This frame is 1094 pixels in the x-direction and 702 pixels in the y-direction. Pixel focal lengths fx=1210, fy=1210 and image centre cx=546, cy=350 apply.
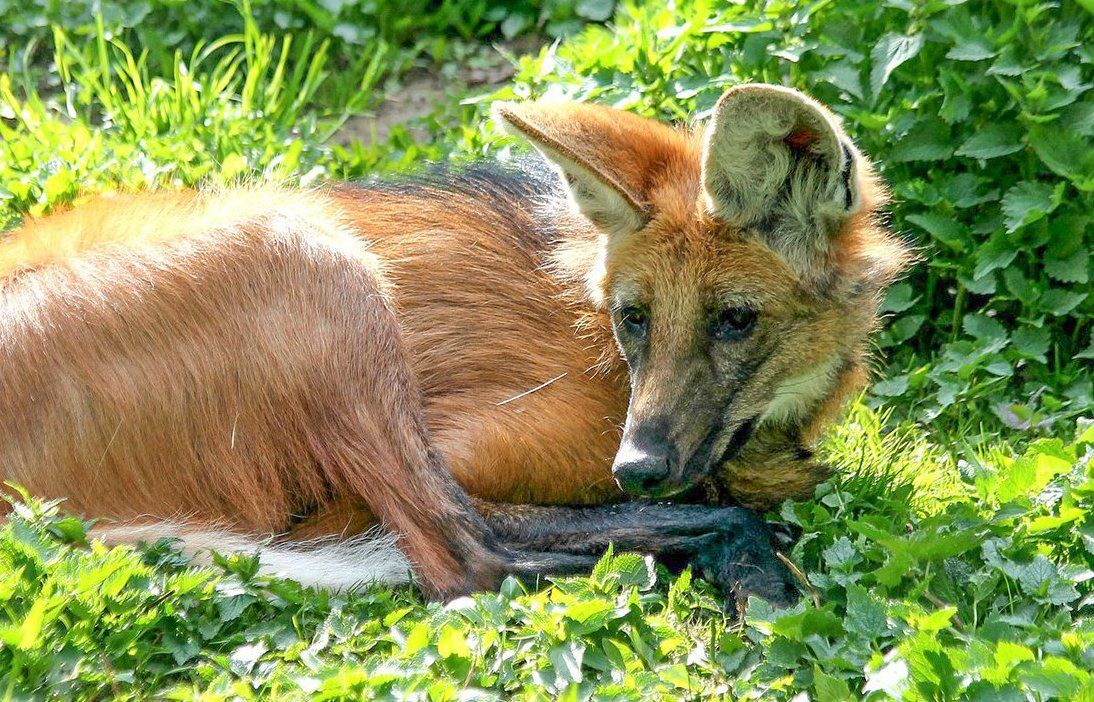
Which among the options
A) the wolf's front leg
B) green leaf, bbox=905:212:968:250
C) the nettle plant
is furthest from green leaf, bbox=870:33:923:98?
the wolf's front leg

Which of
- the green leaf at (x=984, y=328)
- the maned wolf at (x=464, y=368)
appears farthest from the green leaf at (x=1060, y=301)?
the maned wolf at (x=464, y=368)

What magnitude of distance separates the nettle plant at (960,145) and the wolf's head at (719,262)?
993mm

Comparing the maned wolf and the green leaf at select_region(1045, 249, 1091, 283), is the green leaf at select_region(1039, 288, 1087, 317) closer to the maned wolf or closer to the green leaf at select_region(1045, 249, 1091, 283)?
the green leaf at select_region(1045, 249, 1091, 283)

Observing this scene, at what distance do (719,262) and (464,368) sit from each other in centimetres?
94

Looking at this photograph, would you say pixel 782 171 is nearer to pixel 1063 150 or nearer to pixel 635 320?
pixel 635 320

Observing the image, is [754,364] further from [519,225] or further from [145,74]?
[145,74]

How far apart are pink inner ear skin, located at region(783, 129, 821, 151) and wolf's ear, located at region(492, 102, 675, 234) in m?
0.52

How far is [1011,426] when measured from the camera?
475 cm

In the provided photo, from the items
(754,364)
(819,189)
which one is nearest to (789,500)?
(754,364)

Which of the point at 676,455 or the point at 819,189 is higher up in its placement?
the point at 819,189

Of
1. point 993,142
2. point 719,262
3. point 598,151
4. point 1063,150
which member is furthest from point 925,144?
point 598,151

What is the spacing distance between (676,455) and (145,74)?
3.92 m

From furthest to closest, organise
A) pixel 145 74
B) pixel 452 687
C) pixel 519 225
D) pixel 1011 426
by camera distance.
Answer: pixel 145 74, pixel 1011 426, pixel 519 225, pixel 452 687

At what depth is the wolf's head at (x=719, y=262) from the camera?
145 inches
